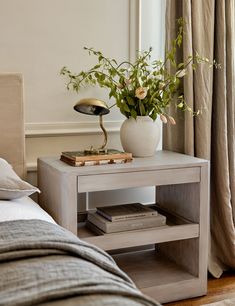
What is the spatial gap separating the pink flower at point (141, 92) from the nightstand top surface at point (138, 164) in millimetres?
306

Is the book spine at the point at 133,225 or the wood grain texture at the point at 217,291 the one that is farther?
the wood grain texture at the point at 217,291

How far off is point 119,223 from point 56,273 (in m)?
1.27

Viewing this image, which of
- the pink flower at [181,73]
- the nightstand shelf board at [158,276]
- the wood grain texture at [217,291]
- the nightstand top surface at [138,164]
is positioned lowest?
the wood grain texture at [217,291]

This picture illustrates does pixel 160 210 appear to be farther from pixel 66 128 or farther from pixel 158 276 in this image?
pixel 66 128

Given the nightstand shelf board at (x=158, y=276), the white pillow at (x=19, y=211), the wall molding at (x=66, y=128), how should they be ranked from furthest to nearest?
the wall molding at (x=66, y=128) < the nightstand shelf board at (x=158, y=276) < the white pillow at (x=19, y=211)

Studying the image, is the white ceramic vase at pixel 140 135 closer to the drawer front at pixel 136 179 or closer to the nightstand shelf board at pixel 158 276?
the drawer front at pixel 136 179

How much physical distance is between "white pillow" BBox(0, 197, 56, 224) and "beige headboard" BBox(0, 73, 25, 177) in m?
0.44

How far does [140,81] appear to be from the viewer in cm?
240

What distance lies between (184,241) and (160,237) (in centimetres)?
31

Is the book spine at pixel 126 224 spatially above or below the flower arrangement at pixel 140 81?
below

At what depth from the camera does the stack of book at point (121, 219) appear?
2279 mm

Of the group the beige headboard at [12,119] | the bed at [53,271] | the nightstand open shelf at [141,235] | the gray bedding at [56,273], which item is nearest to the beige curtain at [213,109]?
the nightstand open shelf at [141,235]

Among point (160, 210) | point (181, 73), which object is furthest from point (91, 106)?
point (160, 210)

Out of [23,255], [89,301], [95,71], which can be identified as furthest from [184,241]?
[89,301]
